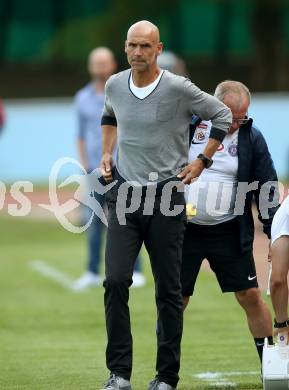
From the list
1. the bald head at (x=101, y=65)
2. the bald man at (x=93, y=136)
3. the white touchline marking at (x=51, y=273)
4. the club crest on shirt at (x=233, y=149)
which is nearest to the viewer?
the club crest on shirt at (x=233, y=149)

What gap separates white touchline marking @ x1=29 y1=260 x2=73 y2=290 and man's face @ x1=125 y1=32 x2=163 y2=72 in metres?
6.75

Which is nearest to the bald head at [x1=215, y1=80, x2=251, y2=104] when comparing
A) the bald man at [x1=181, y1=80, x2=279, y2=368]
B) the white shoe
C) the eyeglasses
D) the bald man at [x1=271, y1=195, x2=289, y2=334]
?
the bald man at [x1=181, y1=80, x2=279, y2=368]

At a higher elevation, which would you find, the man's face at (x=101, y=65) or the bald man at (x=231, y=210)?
the man's face at (x=101, y=65)

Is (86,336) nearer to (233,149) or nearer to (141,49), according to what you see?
(233,149)

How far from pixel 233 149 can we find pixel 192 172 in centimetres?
67

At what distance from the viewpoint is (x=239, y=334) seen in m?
10.5

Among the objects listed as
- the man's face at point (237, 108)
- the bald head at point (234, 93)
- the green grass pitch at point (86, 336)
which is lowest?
the green grass pitch at point (86, 336)

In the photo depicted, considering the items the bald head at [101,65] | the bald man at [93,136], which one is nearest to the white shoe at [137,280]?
the bald man at [93,136]

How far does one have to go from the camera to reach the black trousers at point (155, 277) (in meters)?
7.50

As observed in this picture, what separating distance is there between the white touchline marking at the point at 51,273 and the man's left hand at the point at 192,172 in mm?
6649

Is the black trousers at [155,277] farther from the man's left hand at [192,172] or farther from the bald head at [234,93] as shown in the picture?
the bald head at [234,93]

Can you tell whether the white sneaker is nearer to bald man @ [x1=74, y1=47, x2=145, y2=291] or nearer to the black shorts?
bald man @ [x1=74, y1=47, x2=145, y2=291]

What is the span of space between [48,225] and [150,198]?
603 inches

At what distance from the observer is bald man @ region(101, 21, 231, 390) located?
7.47 metres
